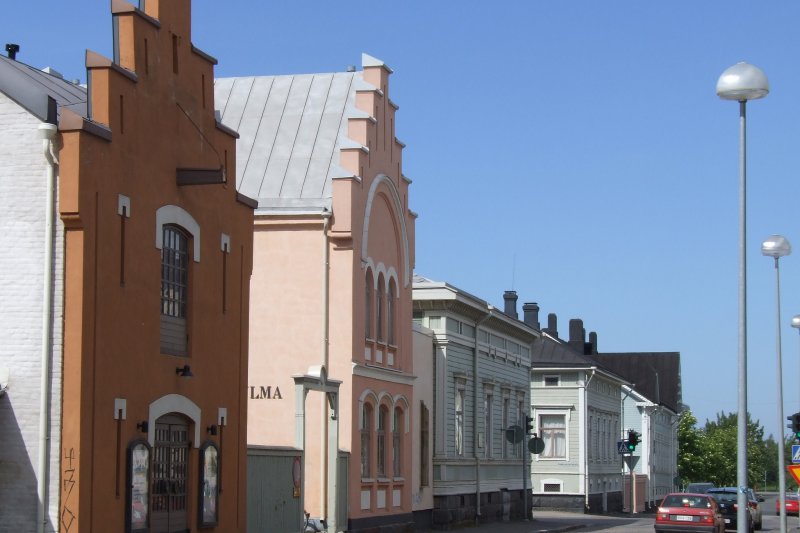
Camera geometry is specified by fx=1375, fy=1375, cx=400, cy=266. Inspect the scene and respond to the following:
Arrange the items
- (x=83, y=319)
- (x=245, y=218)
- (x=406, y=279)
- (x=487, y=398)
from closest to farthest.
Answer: (x=83, y=319) < (x=245, y=218) < (x=406, y=279) < (x=487, y=398)

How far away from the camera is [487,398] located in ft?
147

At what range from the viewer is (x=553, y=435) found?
6156 centimetres

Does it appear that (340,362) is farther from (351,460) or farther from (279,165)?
(279,165)

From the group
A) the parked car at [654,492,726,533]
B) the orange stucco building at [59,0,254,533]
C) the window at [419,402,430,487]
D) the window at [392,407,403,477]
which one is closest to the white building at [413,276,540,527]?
the window at [419,402,430,487]

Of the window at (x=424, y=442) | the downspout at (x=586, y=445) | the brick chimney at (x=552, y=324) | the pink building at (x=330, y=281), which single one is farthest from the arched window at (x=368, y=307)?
the brick chimney at (x=552, y=324)

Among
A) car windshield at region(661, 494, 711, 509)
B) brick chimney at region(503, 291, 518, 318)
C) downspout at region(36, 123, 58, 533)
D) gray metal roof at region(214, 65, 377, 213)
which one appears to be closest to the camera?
downspout at region(36, 123, 58, 533)

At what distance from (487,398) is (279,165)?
50.1 ft

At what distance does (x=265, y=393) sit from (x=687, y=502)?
12.5m

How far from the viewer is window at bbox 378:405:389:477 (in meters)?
33.6

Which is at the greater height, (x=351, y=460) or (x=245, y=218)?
(x=245, y=218)

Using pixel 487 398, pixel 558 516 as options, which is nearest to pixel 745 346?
pixel 487 398

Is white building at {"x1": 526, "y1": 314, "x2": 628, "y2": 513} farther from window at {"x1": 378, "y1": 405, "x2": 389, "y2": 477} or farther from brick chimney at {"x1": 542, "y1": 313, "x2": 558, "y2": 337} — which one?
window at {"x1": 378, "y1": 405, "x2": 389, "y2": 477}

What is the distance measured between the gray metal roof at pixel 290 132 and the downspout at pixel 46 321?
12416 mm

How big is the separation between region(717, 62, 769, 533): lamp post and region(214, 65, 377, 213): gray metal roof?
48.2 feet
